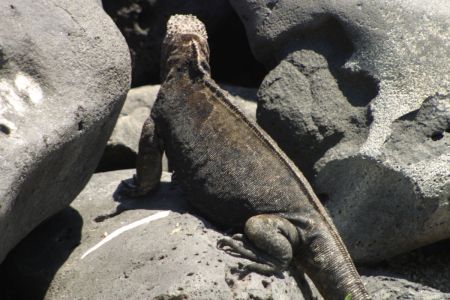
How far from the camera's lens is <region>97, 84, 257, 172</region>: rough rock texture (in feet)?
24.1

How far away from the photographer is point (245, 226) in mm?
5547

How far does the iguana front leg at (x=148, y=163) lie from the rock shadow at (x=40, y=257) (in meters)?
0.43

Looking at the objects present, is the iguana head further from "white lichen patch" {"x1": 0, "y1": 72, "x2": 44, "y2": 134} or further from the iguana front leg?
"white lichen patch" {"x1": 0, "y1": 72, "x2": 44, "y2": 134}

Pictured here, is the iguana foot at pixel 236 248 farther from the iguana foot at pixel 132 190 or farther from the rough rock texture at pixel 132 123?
the rough rock texture at pixel 132 123

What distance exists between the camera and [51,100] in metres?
5.22

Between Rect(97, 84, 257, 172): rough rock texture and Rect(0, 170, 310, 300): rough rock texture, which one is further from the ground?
Rect(0, 170, 310, 300): rough rock texture

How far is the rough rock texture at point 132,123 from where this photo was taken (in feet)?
24.1

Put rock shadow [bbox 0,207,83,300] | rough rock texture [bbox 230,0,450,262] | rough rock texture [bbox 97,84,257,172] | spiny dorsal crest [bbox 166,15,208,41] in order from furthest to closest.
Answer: rough rock texture [bbox 97,84,257,172] < spiny dorsal crest [bbox 166,15,208,41] < rough rock texture [bbox 230,0,450,262] < rock shadow [bbox 0,207,83,300]

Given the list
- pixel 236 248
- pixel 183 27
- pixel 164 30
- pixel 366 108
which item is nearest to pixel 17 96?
pixel 236 248

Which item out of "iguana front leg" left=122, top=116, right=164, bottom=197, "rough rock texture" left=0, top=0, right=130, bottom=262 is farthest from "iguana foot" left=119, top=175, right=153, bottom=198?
"rough rock texture" left=0, top=0, right=130, bottom=262

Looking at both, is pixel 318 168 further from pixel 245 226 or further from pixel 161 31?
pixel 161 31

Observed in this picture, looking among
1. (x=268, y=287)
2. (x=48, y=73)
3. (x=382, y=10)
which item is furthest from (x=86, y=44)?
(x=382, y=10)

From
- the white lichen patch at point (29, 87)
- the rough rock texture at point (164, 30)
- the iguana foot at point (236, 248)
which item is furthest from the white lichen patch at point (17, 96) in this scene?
the rough rock texture at point (164, 30)

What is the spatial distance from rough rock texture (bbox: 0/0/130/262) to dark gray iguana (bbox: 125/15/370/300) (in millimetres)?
575
